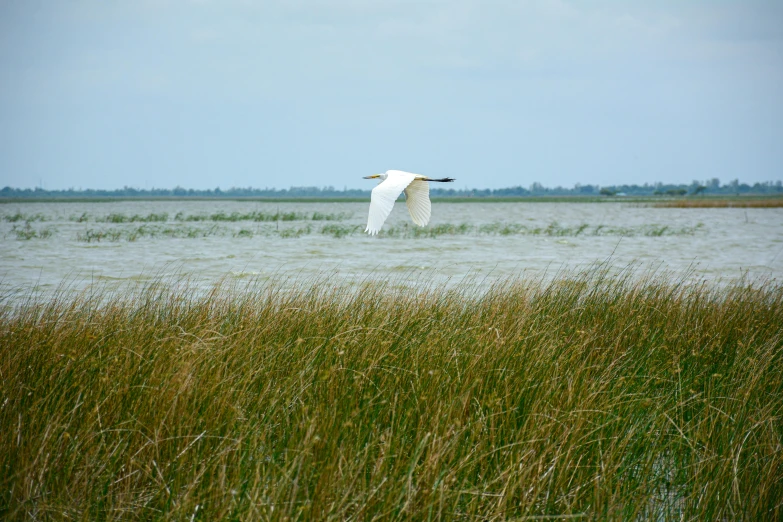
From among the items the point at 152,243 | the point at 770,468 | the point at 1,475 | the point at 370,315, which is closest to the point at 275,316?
Result: the point at 370,315

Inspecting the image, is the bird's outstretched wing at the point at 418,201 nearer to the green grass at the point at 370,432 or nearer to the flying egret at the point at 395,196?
the flying egret at the point at 395,196

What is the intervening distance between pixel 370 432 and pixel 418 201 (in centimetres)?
484

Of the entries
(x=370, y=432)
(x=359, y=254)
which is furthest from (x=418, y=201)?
(x=359, y=254)

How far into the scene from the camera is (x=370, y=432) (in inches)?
133

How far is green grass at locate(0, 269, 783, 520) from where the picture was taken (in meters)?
2.82

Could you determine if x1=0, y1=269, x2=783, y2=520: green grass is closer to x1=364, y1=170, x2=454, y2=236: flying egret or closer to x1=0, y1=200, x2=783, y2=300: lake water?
x1=364, y1=170, x2=454, y2=236: flying egret

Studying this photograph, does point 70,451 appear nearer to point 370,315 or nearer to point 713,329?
point 370,315

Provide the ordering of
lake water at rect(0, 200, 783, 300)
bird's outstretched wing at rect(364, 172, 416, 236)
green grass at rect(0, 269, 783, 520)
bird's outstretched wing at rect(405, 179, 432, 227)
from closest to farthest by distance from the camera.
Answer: green grass at rect(0, 269, 783, 520)
bird's outstretched wing at rect(364, 172, 416, 236)
bird's outstretched wing at rect(405, 179, 432, 227)
lake water at rect(0, 200, 783, 300)

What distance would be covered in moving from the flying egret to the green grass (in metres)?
1.38

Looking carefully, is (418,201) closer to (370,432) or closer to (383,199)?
(383,199)

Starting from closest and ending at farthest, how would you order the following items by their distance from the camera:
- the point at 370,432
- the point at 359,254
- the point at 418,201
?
1. the point at 370,432
2. the point at 418,201
3. the point at 359,254

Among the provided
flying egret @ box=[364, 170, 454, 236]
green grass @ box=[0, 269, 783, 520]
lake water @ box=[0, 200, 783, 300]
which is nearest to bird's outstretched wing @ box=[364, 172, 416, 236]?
flying egret @ box=[364, 170, 454, 236]

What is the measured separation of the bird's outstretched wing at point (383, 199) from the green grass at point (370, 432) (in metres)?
1.31

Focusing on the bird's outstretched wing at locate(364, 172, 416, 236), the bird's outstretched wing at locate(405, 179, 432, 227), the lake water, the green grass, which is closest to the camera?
the green grass
